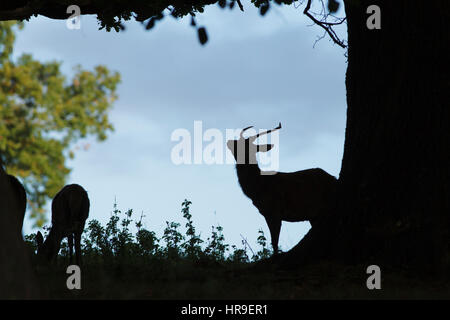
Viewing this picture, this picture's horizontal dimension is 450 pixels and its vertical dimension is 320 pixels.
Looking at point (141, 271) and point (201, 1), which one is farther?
point (201, 1)

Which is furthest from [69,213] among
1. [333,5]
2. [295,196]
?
[333,5]

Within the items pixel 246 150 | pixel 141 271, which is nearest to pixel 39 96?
pixel 246 150

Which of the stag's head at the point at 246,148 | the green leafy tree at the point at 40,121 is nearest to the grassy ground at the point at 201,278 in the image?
the stag's head at the point at 246,148

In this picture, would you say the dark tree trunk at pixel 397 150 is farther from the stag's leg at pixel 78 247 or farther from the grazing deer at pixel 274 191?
the stag's leg at pixel 78 247

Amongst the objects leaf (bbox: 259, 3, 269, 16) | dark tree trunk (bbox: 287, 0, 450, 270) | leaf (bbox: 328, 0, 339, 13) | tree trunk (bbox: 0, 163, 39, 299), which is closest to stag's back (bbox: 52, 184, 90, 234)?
dark tree trunk (bbox: 287, 0, 450, 270)

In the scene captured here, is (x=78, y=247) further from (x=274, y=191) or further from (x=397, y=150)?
(x=397, y=150)

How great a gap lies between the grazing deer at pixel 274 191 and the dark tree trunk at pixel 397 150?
12.9 feet

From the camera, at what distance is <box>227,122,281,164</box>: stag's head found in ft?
44.2

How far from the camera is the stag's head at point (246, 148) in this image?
531 inches

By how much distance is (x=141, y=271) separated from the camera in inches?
372
